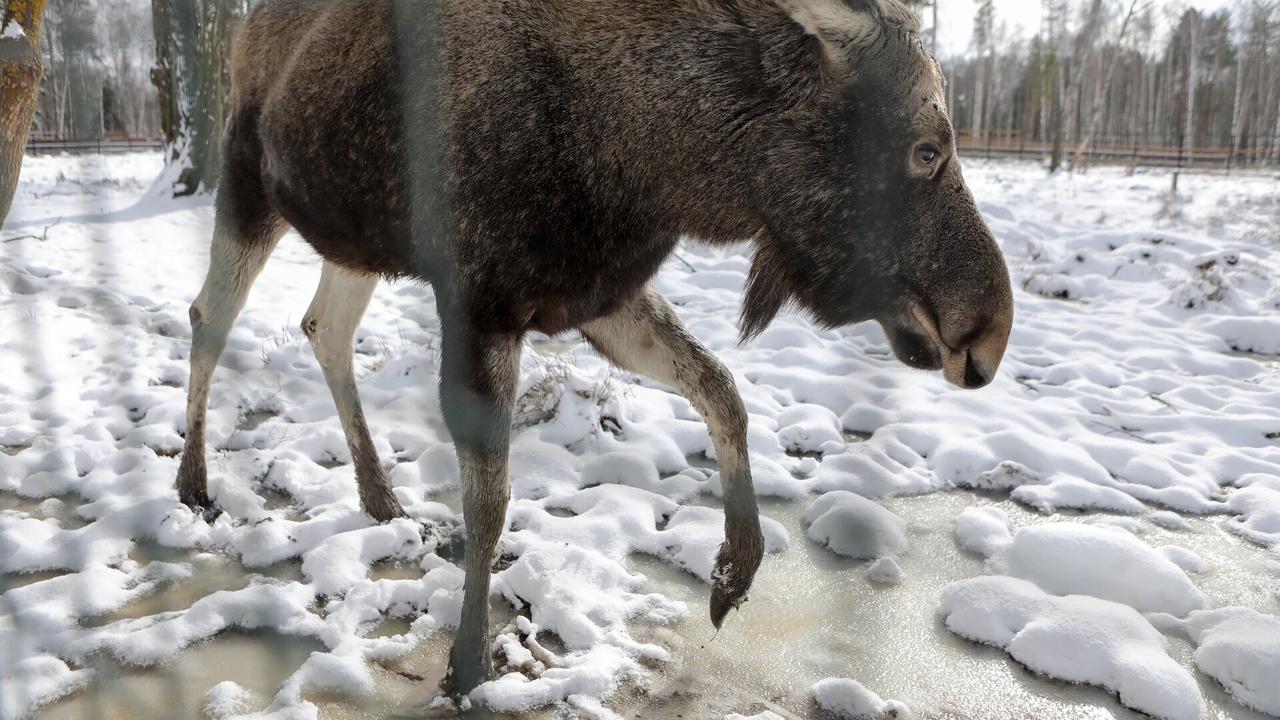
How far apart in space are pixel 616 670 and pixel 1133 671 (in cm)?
165

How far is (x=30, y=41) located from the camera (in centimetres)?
428

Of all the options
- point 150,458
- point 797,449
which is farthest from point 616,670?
point 150,458

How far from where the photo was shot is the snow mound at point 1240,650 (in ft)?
8.69

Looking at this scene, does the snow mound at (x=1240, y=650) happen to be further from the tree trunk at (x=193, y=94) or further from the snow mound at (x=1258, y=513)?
the tree trunk at (x=193, y=94)

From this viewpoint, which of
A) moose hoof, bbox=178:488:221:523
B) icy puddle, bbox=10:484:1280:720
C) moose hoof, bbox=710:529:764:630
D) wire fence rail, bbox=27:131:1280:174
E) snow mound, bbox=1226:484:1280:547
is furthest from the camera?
wire fence rail, bbox=27:131:1280:174

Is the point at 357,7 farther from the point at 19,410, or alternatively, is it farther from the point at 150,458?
the point at 19,410

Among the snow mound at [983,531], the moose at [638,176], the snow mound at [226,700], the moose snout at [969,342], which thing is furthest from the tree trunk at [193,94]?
the moose snout at [969,342]

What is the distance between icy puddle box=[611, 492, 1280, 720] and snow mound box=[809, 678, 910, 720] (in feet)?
0.16

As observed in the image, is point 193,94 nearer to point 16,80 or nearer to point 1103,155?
point 16,80

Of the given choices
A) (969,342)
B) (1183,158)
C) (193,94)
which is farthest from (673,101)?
(1183,158)

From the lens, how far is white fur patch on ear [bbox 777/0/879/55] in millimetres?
2303

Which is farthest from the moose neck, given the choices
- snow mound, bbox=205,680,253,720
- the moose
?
snow mound, bbox=205,680,253,720

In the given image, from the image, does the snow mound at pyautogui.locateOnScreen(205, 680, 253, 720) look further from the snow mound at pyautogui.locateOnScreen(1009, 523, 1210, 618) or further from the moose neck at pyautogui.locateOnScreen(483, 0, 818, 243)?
the snow mound at pyautogui.locateOnScreen(1009, 523, 1210, 618)

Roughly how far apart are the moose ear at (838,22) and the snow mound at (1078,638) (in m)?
2.00
